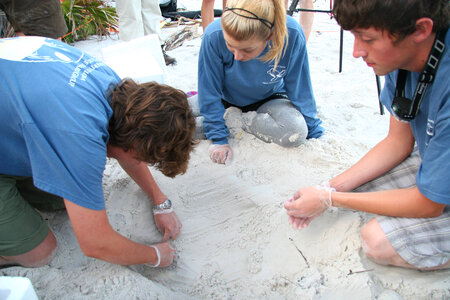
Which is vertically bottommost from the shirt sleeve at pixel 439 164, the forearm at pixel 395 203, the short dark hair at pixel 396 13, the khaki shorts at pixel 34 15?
the forearm at pixel 395 203

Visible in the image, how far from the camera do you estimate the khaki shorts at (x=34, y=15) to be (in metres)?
2.54

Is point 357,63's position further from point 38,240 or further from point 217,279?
point 38,240

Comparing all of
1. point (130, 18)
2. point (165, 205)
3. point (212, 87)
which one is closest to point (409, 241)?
point (165, 205)

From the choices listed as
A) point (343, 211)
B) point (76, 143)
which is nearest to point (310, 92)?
point (343, 211)

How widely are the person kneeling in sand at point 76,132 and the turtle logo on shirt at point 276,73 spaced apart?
91 cm

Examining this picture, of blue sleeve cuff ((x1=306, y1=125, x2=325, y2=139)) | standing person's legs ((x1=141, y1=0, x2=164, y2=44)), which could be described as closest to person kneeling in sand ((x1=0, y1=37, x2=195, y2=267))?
blue sleeve cuff ((x1=306, y1=125, x2=325, y2=139))

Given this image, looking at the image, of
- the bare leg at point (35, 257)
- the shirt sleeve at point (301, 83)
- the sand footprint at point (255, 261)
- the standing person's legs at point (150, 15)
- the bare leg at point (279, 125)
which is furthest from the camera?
the standing person's legs at point (150, 15)

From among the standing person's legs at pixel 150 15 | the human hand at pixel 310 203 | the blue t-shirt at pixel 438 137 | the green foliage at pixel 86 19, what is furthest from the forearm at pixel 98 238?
the green foliage at pixel 86 19

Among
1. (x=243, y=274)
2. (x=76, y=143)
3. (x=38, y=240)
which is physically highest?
(x=76, y=143)

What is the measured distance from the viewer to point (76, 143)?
3.13 ft

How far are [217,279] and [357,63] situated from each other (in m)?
2.70

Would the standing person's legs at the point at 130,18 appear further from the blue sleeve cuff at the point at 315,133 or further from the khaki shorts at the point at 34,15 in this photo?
the blue sleeve cuff at the point at 315,133

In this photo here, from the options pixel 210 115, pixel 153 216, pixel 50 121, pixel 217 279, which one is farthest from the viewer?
pixel 210 115

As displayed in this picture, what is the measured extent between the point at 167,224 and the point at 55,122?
820 millimetres
